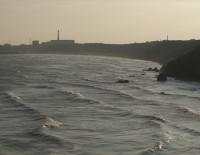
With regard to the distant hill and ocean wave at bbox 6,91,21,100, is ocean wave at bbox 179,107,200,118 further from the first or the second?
the distant hill

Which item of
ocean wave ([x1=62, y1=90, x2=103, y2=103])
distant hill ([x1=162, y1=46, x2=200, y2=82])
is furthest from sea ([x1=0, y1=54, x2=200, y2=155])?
distant hill ([x1=162, y1=46, x2=200, y2=82])

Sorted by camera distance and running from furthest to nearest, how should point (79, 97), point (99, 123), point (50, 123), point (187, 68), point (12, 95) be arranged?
point (187, 68) → point (12, 95) → point (79, 97) → point (99, 123) → point (50, 123)

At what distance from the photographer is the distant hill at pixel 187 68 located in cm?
5214

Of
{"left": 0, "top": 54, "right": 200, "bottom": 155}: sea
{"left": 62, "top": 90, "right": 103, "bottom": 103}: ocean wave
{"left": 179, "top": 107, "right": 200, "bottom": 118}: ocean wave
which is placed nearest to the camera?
{"left": 0, "top": 54, "right": 200, "bottom": 155}: sea

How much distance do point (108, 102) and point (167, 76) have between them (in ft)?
85.4

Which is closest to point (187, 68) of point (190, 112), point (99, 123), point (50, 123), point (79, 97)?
point (79, 97)

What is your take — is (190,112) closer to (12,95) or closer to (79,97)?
→ (79,97)

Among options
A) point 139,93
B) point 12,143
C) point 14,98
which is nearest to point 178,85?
point 139,93

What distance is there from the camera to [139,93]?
41.0m

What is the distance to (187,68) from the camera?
54.4m

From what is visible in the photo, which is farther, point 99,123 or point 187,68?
point 187,68

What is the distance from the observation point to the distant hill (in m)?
52.1

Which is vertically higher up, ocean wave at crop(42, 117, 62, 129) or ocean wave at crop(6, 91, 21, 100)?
ocean wave at crop(42, 117, 62, 129)

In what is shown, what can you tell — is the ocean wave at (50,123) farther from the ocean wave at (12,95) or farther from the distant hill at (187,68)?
the distant hill at (187,68)
